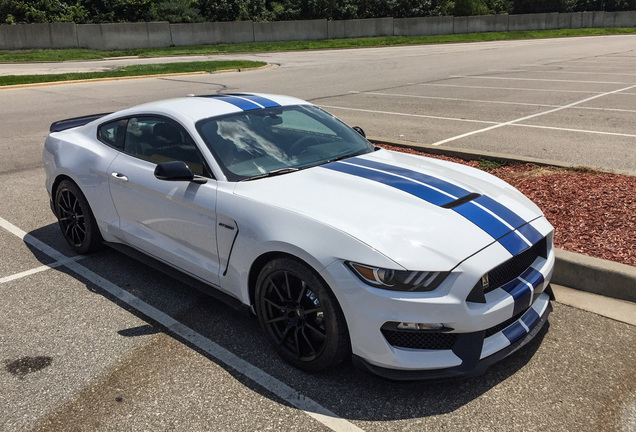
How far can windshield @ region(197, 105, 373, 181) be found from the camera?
4199 millimetres

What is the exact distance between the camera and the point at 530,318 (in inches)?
138

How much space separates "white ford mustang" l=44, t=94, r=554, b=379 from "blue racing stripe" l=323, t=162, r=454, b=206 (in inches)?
0.6

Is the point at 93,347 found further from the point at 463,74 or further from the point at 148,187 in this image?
the point at 463,74

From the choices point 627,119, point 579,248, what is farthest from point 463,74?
point 579,248

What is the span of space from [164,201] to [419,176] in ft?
6.12

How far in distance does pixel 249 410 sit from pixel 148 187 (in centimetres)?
203

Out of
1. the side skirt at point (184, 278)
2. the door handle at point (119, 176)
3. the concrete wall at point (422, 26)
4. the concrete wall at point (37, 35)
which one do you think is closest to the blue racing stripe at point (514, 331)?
the side skirt at point (184, 278)

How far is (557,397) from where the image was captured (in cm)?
328

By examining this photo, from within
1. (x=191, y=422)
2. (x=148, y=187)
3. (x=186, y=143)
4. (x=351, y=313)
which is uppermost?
(x=186, y=143)

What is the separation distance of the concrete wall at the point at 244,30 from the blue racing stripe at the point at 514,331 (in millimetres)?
39506

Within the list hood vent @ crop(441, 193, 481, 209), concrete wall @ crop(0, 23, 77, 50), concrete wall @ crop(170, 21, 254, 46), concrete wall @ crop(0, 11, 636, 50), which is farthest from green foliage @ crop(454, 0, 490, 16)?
hood vent @ crop(441, 193, 481, 209)

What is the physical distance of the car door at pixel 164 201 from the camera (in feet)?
13.3

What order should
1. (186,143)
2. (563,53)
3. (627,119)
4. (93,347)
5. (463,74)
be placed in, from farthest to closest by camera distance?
(563,53) → (463,74) → (627,119) → (186,143) → (93,347)

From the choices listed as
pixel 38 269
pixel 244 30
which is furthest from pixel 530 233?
pixel 244 30
